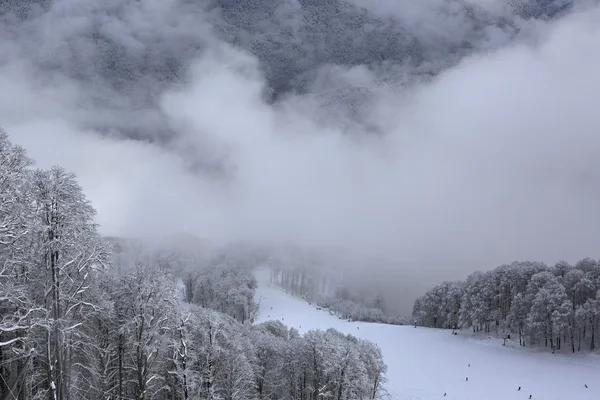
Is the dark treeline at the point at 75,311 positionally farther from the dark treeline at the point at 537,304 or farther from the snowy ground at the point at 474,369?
the dark treeline at the point at 537,304

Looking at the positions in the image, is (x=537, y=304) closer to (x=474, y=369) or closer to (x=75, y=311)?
(x=474, y=369)

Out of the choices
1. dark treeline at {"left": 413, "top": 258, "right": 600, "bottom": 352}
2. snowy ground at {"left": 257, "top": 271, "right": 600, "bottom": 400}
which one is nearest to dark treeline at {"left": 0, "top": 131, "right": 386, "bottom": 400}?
snowy ground at {"left": 257, "top": 271, "right": 600, "bottom": 400}

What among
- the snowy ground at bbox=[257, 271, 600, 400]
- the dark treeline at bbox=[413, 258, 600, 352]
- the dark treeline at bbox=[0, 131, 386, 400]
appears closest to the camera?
the dark treeline at bbox=[0, 131, 386, 400]

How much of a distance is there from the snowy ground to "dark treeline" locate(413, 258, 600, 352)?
417 centimetres

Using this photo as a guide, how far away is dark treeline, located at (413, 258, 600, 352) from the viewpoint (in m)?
75.3

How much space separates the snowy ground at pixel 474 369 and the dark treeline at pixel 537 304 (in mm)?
Result: 4167

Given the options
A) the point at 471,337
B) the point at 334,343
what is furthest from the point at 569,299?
the point at 334,343

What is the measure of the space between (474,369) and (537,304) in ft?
54.6

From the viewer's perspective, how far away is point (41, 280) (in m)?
17.8

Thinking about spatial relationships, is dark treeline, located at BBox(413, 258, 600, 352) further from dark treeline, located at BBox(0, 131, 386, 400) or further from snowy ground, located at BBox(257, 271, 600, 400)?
dark treeline, located at BBox(0, 131, 386, 400)

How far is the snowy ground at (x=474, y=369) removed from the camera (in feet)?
213

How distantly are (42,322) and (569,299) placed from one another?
87.3m

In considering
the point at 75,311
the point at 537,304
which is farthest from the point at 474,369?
the point at 75,311

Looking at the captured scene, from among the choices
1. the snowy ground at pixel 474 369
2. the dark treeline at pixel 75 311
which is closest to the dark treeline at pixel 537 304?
the snowy ground at pixel 474 369
